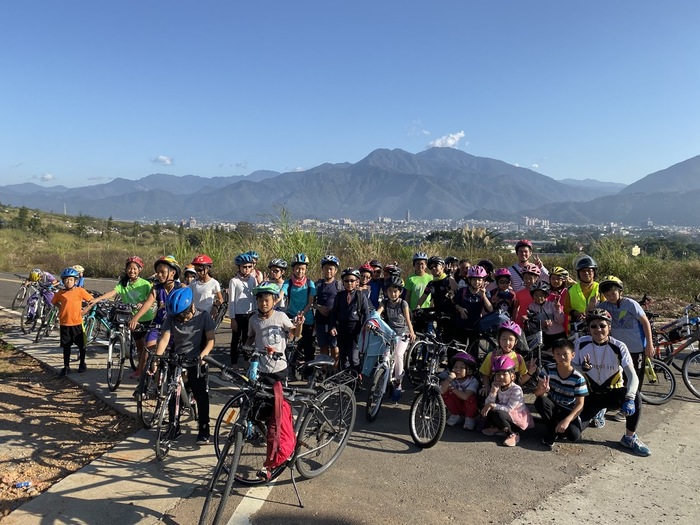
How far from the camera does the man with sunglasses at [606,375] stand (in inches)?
194

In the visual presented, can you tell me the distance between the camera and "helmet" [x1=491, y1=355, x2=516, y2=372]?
504 centimetres

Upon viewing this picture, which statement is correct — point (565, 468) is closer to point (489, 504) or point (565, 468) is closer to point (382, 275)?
point (489, 504)

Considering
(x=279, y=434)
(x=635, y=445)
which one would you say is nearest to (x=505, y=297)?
(x=635, y=445)

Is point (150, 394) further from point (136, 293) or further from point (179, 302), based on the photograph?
point (136, 293)

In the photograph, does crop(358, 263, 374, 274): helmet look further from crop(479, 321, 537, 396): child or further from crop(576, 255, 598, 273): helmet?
crop(576, 255, 598, 273): helmet

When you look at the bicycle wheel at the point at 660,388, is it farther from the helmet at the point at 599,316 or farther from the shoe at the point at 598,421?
the helmet at the point at 599,316

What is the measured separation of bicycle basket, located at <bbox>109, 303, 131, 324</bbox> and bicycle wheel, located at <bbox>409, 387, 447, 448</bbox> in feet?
14.0

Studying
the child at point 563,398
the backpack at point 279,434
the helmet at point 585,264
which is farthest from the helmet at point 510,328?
the backpack at point 279,434

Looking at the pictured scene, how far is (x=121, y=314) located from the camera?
659 cm

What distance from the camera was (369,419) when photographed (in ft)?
17.9

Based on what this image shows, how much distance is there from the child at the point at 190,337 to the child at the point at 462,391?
2626 millimetres

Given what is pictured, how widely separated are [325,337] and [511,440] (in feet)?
8.64

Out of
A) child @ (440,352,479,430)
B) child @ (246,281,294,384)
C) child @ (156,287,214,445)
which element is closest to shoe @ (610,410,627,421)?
child @ (440,352,479,430)

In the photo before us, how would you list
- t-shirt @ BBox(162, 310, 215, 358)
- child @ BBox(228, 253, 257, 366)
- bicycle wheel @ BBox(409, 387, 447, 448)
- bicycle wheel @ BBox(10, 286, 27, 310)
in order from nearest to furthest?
t-shirt @ BBox(162, 310, 215, 358) < bicycle wheel @ BBox(409, 387, 447, 448) < child @ BBox(228, 253, 257, 366) < bicycle wheel @ BBox(10, 286, 27, 310)
